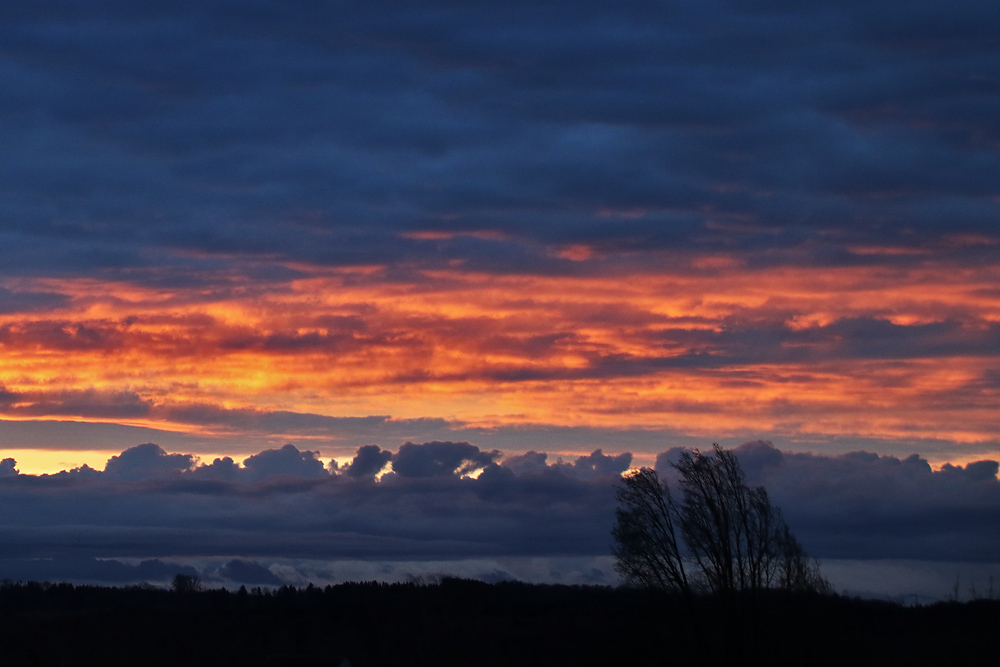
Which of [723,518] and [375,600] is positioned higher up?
[723,518]

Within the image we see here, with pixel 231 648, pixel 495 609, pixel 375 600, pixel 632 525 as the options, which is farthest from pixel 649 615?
pixel 375 600

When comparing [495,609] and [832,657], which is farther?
[495,609]

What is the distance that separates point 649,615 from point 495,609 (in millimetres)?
105115

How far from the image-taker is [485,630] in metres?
132

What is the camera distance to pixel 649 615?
72688mm

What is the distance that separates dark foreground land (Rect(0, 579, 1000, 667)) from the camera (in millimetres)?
71500

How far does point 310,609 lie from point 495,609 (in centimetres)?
3392

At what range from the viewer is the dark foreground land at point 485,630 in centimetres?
7150

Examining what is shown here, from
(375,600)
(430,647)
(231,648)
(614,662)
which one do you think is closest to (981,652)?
(614,662)

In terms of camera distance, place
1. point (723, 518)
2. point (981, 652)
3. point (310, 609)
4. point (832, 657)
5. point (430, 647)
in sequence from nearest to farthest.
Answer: point (723, 518), point (832, 657), point (981, 652), point (430, 647), point (310, 609)

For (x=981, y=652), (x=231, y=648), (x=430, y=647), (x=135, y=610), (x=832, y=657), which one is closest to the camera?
(x=832, y=657)

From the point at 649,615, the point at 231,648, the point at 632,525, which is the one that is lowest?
the point at 231,648

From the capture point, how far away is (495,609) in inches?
6860

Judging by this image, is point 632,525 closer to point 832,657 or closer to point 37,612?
point 832,657
